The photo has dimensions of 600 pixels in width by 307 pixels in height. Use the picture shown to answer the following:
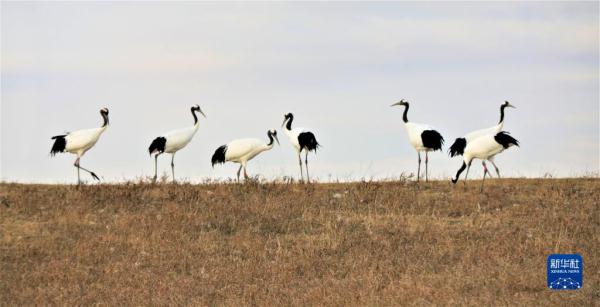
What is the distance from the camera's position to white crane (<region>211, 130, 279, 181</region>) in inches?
1063

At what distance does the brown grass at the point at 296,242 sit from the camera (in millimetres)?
14633

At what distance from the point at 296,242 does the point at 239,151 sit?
8.95 metres

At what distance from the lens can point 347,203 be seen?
21.9 meters

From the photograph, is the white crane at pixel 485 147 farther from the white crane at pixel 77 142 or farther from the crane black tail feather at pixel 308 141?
the white crane at pixel 77 142

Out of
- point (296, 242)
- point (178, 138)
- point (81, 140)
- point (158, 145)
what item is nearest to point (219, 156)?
point (178, 138)

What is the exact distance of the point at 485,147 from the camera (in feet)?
80.7

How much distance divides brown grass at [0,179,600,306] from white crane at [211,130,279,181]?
11.4ft

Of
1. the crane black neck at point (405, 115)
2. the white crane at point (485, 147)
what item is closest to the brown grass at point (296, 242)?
the white crane at point (485, 147)

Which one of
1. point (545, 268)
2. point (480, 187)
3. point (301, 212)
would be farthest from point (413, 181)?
point (545, 268)

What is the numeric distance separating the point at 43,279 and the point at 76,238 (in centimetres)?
299

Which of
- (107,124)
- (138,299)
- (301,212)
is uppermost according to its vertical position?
(107,124)

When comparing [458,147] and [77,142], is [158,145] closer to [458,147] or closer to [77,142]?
[77,142]

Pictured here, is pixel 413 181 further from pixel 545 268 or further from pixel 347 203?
pixel 545 268

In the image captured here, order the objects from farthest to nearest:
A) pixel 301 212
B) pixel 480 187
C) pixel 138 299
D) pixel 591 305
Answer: pixel 480 187
pixel 301 212
pixel 138 299
pixel 591 305
